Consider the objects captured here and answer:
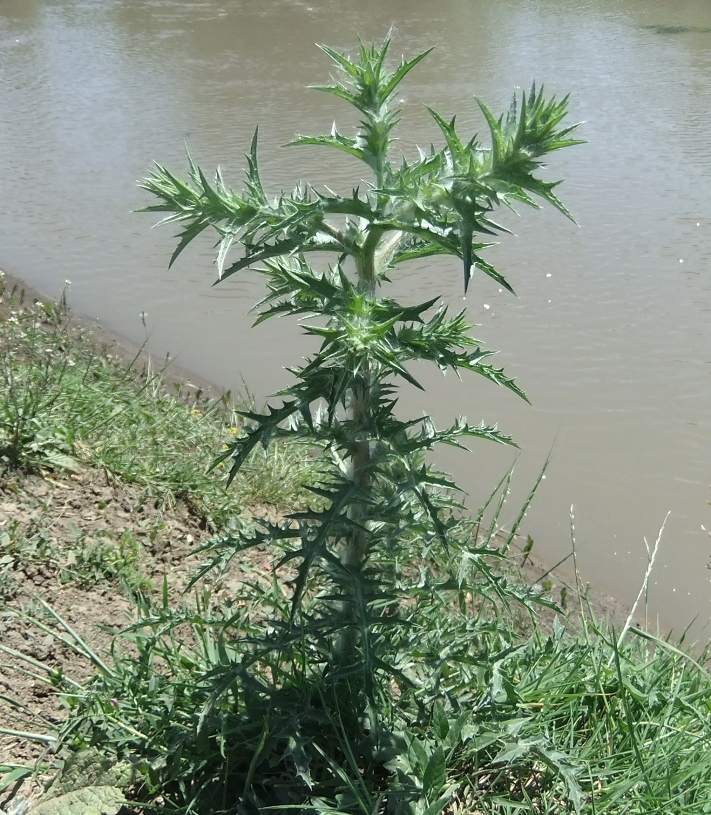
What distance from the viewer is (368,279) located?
1.82 meters

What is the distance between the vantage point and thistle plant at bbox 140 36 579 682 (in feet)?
5.15

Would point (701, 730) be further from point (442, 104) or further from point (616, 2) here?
point (616, 2)

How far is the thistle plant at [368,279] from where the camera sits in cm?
157

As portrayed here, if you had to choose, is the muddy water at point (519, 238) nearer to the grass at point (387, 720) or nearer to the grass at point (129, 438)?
the grass at point (129, 438)

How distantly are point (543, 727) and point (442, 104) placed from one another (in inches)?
362

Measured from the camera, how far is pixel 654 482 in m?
4.48

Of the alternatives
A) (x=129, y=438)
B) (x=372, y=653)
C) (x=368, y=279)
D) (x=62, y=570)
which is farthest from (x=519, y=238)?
(x=372, y=653)

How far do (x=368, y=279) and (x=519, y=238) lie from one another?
521 cm

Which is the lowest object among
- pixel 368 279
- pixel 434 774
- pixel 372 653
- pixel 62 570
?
pixel 62 570

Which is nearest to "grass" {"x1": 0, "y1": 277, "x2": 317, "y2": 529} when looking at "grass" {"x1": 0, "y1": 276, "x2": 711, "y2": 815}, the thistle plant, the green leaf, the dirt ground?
the dirt ground

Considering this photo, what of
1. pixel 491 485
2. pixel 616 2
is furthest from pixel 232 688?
pixel 616 2

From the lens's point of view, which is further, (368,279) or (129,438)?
(129,438)

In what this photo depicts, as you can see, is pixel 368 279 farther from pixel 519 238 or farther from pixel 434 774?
pixel 519 238

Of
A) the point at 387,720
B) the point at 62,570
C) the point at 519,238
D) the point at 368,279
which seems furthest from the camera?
the point at 519,238
